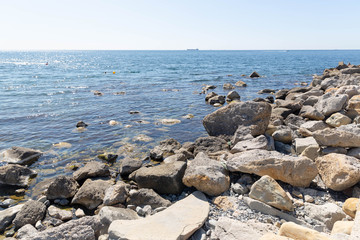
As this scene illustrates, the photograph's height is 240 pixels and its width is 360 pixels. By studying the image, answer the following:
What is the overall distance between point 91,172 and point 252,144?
20.9ft

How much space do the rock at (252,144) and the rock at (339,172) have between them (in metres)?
2.20

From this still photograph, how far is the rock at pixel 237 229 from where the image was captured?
5391 mm

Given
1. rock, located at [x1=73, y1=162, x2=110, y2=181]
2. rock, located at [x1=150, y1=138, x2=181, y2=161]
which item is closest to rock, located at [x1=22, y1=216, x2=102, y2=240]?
rock, located at [x1=73, y1=162, x2=110, y2=181]

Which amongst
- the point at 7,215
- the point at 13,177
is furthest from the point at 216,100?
the point at 7,215

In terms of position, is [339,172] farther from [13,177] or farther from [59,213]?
[13,177]

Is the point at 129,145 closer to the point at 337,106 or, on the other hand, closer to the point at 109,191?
the point at 109,191

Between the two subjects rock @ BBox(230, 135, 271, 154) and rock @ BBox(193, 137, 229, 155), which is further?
rock @ BBox(193, 137, 229, 155)

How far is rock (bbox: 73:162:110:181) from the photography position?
9.55 metres

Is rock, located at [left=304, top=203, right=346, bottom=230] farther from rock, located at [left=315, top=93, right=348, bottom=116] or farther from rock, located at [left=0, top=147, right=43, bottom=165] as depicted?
rock, located at [left=0, top=147, right=43, bottom=165]

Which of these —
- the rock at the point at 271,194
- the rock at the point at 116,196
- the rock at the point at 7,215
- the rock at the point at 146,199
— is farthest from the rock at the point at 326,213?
the rock at the point at 7,215

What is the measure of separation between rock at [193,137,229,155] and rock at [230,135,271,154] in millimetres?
1115

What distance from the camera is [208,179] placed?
7.31m

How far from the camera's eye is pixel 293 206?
6500 millimetres

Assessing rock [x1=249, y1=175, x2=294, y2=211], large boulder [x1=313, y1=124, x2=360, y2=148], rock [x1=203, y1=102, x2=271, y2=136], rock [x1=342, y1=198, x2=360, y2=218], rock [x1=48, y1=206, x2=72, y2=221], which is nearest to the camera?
rock [x1=342, y1=198, x2=360, y2=218]
